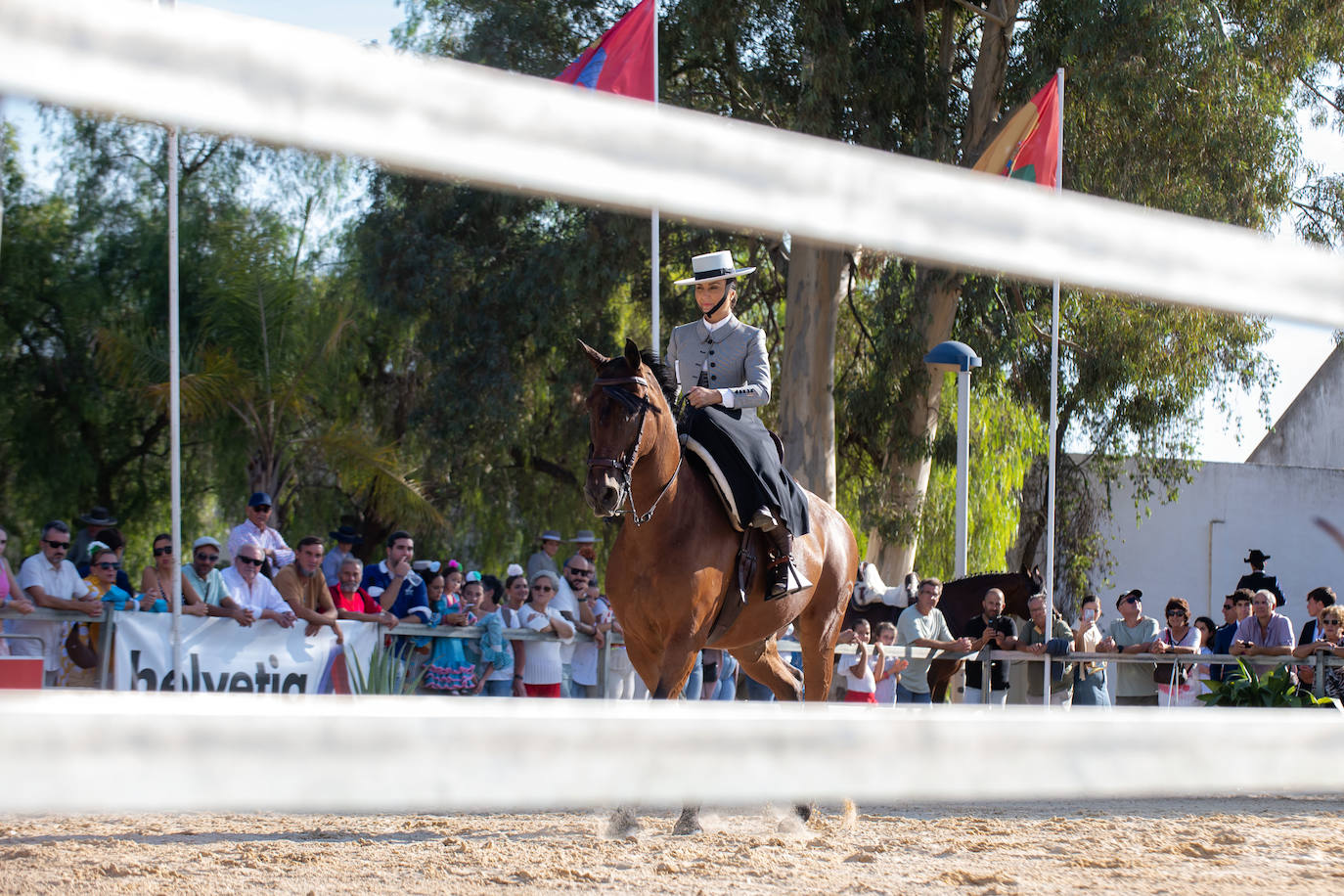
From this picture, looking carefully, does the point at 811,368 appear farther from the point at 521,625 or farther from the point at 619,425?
the point at 619,425

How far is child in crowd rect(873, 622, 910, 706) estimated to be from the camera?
11961 mm

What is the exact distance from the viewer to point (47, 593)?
9258 mm

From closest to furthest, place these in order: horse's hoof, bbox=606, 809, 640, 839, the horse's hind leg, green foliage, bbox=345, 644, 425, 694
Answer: horse's hoof, bbox=606, 809, 640, 839
the horse's hind leg
green foliage, bbox=345, 644, 425, 694

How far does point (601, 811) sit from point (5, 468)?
68.1 ft

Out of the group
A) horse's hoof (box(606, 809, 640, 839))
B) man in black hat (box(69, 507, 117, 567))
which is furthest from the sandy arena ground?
man in black hat (box(69, 507, 117, 567))

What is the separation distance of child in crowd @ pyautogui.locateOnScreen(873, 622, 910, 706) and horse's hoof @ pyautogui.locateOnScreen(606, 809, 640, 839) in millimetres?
5573

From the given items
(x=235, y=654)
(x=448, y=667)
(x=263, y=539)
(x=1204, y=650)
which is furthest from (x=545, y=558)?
(x=1204, y=650)

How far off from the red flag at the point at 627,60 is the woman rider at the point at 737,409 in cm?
704

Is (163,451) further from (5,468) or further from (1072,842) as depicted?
(1072,842)

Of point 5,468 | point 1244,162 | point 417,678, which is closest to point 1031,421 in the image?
point 1244,162

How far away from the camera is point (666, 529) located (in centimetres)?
664

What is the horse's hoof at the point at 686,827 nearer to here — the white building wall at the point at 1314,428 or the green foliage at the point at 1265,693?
the green foliage at the point at 1265,693

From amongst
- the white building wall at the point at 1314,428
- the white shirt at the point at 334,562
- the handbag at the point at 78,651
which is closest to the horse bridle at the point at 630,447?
the handbag at the point at 78,651

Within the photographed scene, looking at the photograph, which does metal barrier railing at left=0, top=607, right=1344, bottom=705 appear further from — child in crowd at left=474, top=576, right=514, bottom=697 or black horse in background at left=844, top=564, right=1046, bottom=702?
black horse in background at left=844, top=564, right=1046, bottom=702
